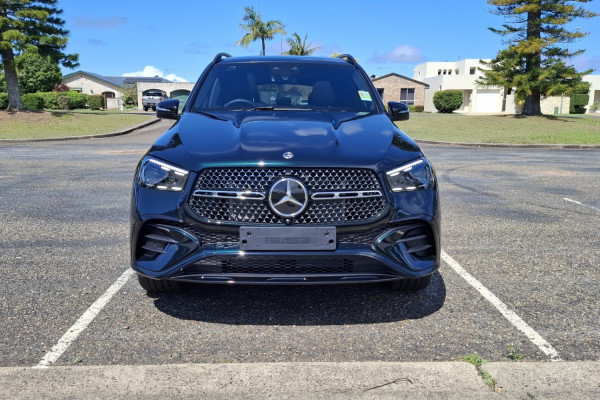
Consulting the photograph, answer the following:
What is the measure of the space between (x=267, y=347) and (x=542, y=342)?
4.98 ft

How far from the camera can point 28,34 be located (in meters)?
27.0

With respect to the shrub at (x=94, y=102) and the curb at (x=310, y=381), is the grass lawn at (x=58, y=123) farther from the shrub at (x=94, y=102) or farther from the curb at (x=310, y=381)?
the shrub at (x=94, y=102)

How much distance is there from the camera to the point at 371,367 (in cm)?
270

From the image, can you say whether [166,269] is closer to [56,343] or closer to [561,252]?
[56,343]

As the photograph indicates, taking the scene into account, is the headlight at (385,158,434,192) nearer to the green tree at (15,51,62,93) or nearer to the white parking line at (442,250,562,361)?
the white parking line at (442,250,562,361)

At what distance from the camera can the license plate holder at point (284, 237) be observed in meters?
3.04

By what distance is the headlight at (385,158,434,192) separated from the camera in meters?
3.19

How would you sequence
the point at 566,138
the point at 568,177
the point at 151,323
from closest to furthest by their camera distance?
the point at 151,323 < the point at 568,177 < the point at 566,138

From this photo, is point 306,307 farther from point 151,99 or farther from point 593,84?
point 593,84

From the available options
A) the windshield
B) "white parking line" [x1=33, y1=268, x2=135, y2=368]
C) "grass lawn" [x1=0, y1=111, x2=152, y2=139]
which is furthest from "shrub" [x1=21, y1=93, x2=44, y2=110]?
"white parking line" [x1=33, y1=268, x2=135, y2=368]

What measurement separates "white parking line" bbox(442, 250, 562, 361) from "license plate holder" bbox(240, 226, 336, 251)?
1263 mm

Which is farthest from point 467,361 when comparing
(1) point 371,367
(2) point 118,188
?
(2) point 118,188

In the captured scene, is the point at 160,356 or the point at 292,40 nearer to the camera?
the point at 160,356

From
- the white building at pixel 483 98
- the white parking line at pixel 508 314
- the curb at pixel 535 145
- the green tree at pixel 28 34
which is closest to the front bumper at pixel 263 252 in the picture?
the white parking line at pixel 508 314
